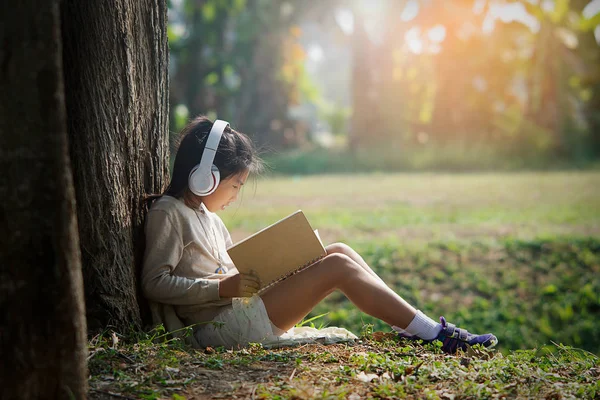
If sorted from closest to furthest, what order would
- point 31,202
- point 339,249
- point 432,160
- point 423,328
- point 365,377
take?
point 31,202
point 365,377
point 423,328
point 339,249
point 432,160

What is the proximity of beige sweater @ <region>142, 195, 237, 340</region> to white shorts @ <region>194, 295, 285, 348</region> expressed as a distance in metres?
0.05

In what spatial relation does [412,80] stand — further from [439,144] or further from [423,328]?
[423,328]

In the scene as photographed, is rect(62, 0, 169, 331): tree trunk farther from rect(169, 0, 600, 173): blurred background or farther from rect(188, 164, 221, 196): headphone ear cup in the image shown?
rect(169, 0, 600, 173): blurred background

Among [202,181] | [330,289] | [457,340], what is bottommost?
[457,340]

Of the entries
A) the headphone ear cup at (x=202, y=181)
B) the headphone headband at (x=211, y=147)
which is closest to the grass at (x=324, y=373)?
the headphone ear cup at (x=202, y=181)

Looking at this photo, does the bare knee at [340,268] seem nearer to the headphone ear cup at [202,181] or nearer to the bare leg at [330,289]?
the bare leg at [330,289]

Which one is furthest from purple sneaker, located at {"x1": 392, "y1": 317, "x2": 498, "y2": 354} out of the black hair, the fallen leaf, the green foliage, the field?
the green foliage

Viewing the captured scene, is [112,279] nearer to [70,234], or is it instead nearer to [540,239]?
[70,234]

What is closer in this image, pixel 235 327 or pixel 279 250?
pixel 279 250

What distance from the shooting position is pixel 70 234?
88.6 inches

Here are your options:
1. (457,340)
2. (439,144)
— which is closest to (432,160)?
(439,144)

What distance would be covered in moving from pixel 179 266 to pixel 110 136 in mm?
753

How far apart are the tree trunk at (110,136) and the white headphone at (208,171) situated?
0.32 meters

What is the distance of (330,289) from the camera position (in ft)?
11.5
